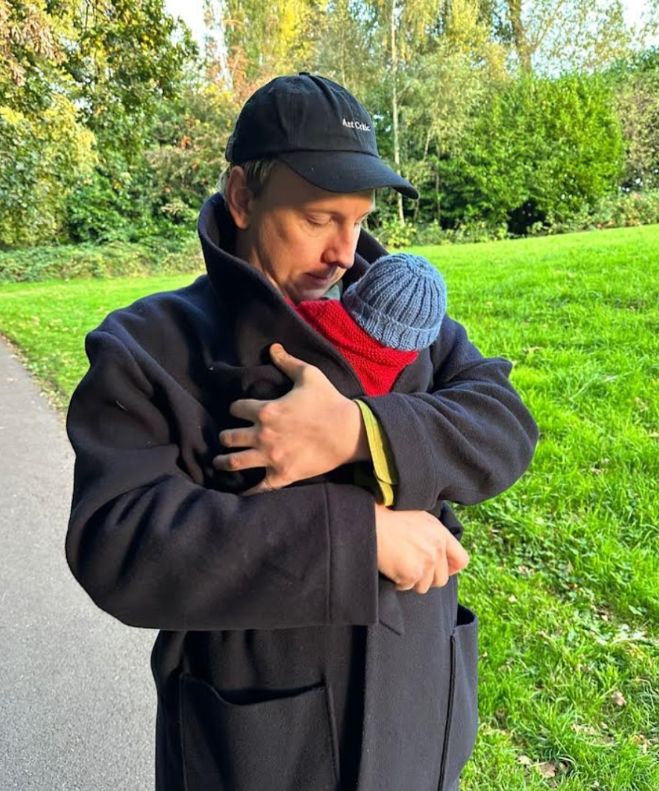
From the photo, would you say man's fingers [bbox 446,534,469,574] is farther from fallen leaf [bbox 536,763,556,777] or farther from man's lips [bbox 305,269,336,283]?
fallen leaf [bbox 536,763,556,777]

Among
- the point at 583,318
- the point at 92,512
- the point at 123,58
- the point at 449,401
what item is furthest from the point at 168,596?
the point at 123,58

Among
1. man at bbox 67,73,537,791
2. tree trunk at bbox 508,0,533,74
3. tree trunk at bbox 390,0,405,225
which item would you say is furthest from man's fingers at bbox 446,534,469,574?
tree trunk at bbox 508,0,533,74

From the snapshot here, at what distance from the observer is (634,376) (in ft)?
17.0

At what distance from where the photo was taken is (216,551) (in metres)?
0.98

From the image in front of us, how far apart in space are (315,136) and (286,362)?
0.42 metres

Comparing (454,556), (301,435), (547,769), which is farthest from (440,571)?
(547,769)

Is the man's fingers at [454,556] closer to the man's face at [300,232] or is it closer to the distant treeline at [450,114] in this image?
the man's face at [300,232]

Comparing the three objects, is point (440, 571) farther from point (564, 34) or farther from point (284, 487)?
point (564, 34)

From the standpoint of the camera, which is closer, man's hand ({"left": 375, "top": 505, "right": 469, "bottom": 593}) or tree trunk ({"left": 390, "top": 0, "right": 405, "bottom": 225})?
man's hand ({"left": 375, "top": 505, "right": 469, "bottom": 593})

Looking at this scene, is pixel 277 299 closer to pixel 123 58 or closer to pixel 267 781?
pixel 267 781

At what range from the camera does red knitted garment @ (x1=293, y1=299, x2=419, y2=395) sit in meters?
1.12

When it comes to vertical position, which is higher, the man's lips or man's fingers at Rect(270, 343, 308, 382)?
the man's lips

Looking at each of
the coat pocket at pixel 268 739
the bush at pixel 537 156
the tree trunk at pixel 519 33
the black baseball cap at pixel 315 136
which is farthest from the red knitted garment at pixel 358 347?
the tree trunk at pixel 519 33

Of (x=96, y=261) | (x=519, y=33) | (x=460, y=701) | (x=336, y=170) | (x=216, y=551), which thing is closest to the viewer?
(x=216, y=551)
